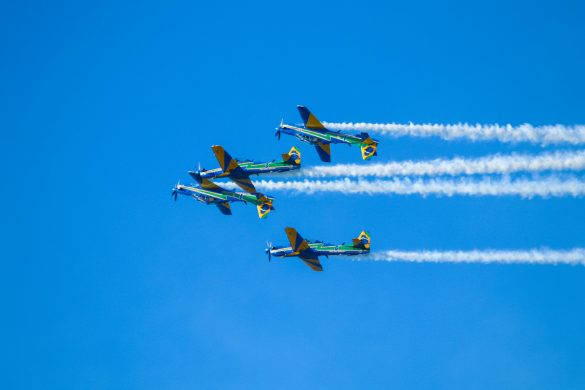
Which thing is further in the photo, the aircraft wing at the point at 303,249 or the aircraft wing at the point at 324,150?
the aircraft wing at the point at 324,150

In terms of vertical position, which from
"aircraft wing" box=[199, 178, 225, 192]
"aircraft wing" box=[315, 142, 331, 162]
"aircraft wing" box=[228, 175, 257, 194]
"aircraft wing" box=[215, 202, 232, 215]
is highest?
"aircraft wing" box=[315, 142, 331, 162]

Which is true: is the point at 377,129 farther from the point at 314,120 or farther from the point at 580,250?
the point at 580,250

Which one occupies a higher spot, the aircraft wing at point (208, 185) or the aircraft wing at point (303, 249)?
the aircraft wing at point (208, 185)

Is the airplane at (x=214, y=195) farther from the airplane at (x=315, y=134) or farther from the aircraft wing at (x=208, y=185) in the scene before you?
the airplane at (x=315, y=134)

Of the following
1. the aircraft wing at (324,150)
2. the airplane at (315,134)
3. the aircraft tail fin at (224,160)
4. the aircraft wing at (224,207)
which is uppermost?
the airplane at (315,134)

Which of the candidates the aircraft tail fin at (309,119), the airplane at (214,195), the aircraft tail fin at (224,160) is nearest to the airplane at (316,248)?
the airplane at (214,195)

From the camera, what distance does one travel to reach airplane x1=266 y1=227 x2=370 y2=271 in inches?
2911

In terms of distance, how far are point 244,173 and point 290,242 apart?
6390 millimetres

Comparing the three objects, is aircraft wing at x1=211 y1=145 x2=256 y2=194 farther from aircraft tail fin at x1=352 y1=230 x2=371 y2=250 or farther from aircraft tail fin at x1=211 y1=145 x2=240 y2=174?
aircraft tail fin at x1=352 y1=230 x2=371 y2=250

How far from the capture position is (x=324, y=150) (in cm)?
7519

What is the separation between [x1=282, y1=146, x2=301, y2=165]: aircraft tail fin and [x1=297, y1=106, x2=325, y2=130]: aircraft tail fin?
92.5 inches

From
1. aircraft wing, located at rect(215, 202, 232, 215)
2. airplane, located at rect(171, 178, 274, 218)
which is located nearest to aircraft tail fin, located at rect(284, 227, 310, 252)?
airplane, located at rect(171, 178, 274, 218)

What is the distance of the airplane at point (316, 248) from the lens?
73938 millimetres

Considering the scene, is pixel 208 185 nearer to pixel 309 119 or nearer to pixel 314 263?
pixel 309 119
